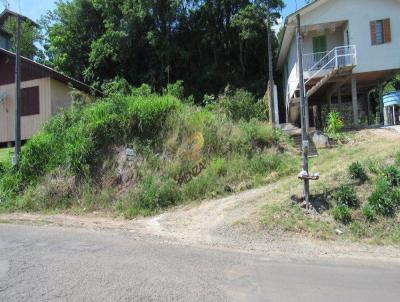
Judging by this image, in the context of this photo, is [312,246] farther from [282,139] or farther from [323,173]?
[282,139]

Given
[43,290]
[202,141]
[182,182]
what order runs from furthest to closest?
[202,141] < [182,182] < [43,290]

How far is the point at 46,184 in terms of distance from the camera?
46.9 feet

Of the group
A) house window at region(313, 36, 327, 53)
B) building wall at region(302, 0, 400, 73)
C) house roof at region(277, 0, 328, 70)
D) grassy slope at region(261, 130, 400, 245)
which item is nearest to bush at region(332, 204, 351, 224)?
grassy slope at region(261, 130, 400, 245)

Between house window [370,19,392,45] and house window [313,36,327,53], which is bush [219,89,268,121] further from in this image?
house window [370,19,392,45]

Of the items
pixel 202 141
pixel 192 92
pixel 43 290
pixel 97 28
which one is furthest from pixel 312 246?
pixel 97 28

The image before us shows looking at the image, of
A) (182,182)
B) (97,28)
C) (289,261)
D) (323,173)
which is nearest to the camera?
(289,261)

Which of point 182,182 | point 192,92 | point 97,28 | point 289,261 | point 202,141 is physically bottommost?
point 289,261

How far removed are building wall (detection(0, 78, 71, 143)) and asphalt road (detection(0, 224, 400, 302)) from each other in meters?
16.0

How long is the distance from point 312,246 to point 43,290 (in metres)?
5.08

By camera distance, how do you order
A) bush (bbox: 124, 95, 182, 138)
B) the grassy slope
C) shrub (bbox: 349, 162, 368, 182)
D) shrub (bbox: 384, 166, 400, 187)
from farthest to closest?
bush (bbox: 124, 95, 182, 138) < shrub (bbox: 349, 162, 368, 182) < shrub (bbox: 384, 166, 400, 187) < the grassy slope

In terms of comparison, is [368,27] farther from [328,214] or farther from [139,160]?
[328,214]

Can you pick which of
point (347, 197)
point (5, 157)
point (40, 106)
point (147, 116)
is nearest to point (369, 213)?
point (347, 197)

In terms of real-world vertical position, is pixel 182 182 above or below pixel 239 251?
above

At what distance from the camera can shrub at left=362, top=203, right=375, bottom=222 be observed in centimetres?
947
